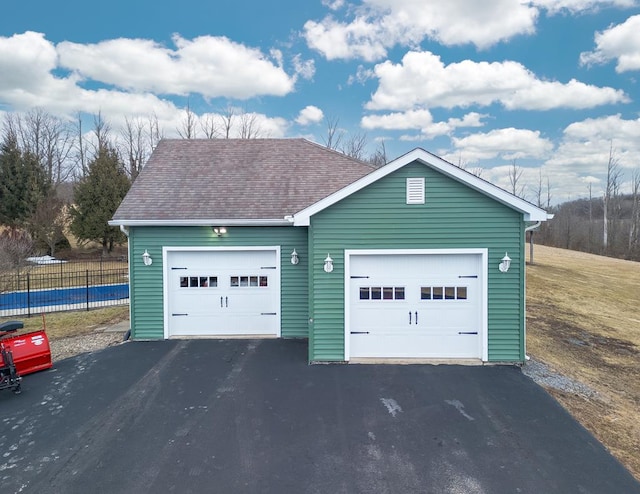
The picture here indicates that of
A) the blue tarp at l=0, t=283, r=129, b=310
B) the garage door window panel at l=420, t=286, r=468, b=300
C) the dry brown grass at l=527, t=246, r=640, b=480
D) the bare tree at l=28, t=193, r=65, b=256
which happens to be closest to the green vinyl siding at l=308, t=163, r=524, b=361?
the garage door window panel at l=420, t=286, r=468, b=300

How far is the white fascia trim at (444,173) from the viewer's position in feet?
23.0

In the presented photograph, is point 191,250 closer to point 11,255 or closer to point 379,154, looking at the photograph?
point 11,255

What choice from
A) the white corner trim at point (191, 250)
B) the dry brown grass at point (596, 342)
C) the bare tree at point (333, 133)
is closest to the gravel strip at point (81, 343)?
the white corner trim at point (191, 250)

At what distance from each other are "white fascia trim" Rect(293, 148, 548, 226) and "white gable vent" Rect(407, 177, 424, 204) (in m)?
0.35

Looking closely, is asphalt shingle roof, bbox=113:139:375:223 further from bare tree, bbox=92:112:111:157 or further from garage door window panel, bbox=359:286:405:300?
bare tree, bbox=92:112:111:157

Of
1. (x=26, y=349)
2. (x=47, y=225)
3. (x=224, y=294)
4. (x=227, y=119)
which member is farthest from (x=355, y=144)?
(x=26, y=349)

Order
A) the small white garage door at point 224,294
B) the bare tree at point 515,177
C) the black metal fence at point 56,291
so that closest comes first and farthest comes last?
the small white garage door at point 224,294, the black metal fence at point 56,291, the bare tree at point 515,177

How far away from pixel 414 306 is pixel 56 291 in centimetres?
1477

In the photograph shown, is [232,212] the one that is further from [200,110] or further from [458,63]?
[200,110]

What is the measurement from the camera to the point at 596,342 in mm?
9953

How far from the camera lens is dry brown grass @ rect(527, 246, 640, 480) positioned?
5.46m

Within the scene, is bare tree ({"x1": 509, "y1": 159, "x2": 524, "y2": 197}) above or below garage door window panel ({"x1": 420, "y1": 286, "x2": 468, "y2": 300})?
above

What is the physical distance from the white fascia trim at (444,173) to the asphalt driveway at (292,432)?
301cm

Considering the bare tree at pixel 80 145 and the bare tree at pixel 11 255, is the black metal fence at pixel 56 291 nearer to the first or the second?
the bare tree at pixel 11 255
